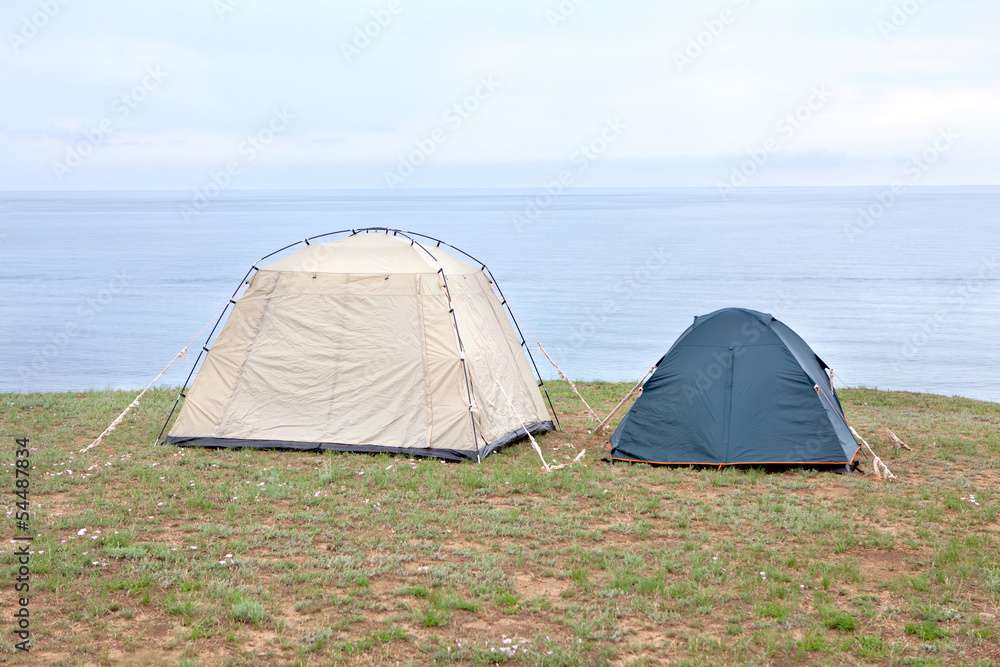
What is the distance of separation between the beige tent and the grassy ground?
45 cm

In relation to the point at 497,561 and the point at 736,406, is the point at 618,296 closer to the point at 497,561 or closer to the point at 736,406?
the point at 736,406

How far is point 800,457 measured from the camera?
10.7 metres

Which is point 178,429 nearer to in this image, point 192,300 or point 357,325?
point 357,325

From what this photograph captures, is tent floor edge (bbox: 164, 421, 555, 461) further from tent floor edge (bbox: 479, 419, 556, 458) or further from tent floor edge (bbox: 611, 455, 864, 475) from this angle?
tent floor edge (bbox: 611, 455, 864, 475)

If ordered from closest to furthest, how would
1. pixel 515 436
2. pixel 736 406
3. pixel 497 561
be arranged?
1. pixel 497 561
2. pixel 736 406
3. pixel 515 436

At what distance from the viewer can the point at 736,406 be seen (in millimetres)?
10883

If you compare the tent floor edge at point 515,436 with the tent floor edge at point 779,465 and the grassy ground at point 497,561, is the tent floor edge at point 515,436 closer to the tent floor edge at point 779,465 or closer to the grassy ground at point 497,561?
the grassy ground at point 497,561

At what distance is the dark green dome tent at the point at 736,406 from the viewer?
10.7 metres

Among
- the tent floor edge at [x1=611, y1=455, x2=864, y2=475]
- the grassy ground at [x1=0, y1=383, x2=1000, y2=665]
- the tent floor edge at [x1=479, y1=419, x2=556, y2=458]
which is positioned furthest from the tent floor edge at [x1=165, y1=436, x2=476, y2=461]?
the tent floor edge at [x1=611, y1=455, x2=864, y2=475]

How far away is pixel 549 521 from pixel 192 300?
135ft

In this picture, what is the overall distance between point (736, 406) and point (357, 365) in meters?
5.22

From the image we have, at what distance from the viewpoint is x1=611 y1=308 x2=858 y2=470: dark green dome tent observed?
10742 mm

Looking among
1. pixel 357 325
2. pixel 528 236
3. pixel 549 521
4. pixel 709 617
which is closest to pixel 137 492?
pixel 357 325

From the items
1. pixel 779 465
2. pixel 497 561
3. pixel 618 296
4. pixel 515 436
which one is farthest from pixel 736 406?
pixel 618 296
